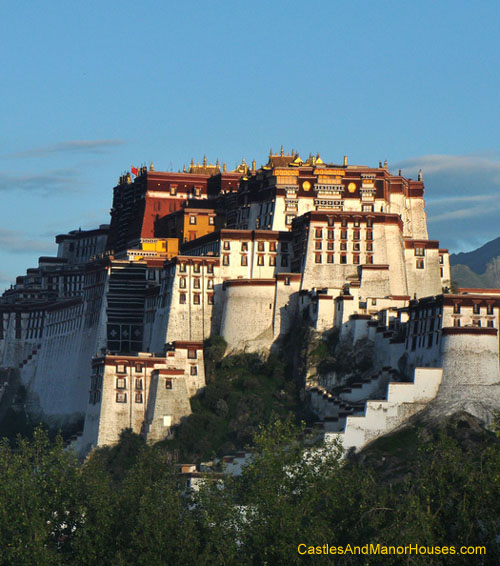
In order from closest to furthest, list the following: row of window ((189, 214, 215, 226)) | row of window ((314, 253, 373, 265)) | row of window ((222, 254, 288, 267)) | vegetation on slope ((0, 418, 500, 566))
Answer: vegetation on slope ((0, 418, 500, 566)), row of window ((314, 253, 373, 265)), row of window ((222, 254, 288, 267)), row of window ((189, 214, 215, 226))

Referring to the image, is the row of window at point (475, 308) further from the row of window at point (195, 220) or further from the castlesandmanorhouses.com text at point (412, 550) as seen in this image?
the castlesandmanorhouses.com text at point (412, 550)

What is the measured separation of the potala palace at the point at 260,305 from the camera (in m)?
136

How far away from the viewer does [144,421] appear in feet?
497

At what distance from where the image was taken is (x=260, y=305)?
158125 millimetres

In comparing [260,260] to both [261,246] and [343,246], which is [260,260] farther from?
[343,246]

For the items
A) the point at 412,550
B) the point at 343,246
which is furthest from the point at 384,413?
the point at 412,550

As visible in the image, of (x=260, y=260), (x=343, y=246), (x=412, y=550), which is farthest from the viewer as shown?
(x=260, y=260)

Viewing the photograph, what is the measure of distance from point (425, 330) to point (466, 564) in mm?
55655

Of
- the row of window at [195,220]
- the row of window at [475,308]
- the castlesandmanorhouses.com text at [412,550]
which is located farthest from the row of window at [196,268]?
the castlesandmanorhouses.com text at [412,550]

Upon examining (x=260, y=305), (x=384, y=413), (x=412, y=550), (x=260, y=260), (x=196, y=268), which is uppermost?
(x=260, y=260)

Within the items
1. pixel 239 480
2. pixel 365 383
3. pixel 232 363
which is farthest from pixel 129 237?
pixel 239 480

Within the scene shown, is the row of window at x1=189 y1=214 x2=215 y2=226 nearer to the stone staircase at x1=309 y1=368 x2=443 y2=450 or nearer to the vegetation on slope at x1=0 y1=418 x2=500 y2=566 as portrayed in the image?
the stone staircase at x1=309 y1=368 x2=443 y2=450

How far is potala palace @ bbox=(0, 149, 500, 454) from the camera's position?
136m

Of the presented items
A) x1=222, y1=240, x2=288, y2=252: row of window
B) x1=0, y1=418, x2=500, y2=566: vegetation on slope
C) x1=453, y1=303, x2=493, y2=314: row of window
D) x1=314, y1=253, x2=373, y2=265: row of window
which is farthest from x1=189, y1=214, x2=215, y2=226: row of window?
x1=0, y1=418, x2=500, y2=566: vegetation on slope
